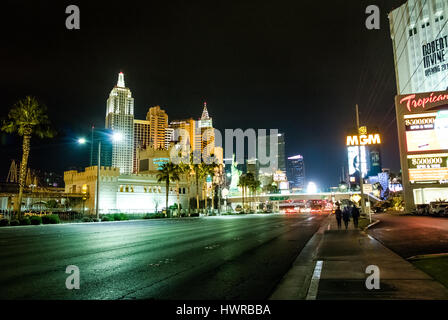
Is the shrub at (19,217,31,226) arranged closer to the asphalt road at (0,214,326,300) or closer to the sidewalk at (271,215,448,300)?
the asphalt road at (0,214,326,300)

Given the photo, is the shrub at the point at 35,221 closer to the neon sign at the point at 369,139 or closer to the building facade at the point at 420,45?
the neon sign at the point at 369,139

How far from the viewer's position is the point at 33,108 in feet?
124

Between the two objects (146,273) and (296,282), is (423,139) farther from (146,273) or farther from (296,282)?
(146,273)

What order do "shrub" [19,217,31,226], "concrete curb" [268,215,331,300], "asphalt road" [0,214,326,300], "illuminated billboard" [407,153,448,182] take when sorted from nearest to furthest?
"concrete curb" [268,215,331,300] < "asphalt road" [0,214,326,300] < "shrub" [19,217,31,226] < "illuminated billboard" [407,153,448,182]

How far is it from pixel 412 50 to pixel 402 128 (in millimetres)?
64474

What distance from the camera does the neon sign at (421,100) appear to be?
5211 centimetres

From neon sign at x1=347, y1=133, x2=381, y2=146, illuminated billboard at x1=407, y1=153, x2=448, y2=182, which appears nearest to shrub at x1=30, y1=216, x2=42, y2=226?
neon sign at x1=347, y1=133, x2=381, y2=146

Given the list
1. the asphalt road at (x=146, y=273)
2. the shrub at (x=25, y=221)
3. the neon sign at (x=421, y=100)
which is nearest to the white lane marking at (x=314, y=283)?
the asphalt road at (x=146, y=273)

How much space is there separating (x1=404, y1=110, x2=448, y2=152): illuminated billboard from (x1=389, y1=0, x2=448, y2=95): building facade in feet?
140

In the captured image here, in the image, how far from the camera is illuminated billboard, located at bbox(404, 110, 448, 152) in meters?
49.2

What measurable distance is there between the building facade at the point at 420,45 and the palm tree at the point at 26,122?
86.6m

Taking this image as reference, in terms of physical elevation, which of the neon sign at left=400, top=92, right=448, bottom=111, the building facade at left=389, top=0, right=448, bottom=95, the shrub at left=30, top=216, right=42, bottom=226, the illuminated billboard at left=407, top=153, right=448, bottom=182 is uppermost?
the building facade at left=389, top=0, right=448, bottom=95
